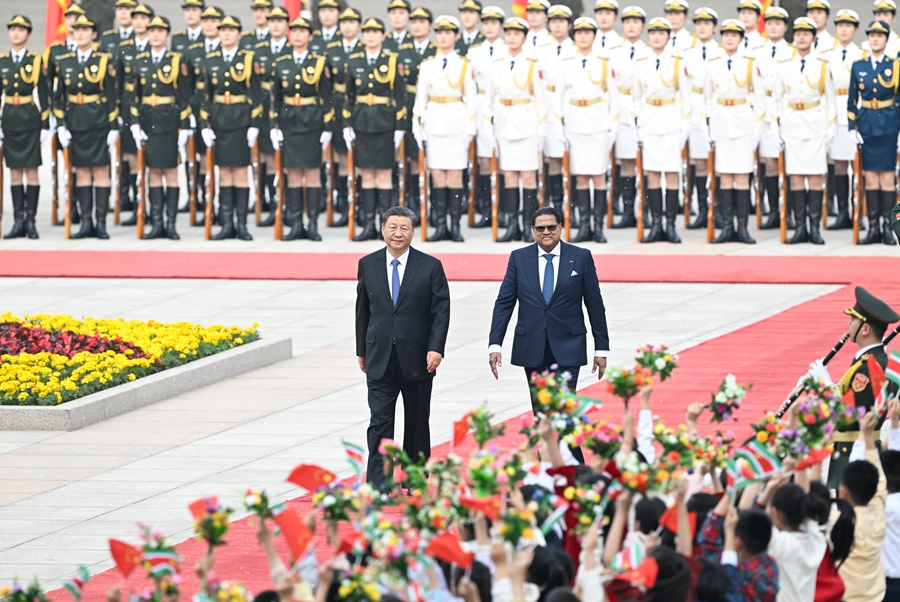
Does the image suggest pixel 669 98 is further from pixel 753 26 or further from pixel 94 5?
pixel 94 5

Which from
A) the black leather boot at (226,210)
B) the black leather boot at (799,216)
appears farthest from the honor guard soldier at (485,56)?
the black leather boot at (799,216)

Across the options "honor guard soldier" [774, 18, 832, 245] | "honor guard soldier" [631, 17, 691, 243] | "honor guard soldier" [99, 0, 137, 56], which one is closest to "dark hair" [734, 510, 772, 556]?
"honor guard soldier" [774, 18, 832, 245]

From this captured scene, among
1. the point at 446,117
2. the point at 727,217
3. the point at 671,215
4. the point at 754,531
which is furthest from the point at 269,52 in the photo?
the point at 754,531

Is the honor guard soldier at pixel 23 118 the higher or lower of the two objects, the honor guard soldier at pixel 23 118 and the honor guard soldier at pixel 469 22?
the lower

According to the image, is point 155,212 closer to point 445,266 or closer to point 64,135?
point 64,135

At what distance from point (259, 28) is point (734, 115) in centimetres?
496

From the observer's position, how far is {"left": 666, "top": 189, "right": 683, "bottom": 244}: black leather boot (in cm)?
1564

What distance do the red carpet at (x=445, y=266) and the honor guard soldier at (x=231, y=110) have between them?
39.1 inches

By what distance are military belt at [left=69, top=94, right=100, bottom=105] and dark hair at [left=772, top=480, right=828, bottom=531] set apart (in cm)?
1200

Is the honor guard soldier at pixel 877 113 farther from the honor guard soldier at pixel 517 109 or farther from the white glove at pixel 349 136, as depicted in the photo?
the white glove at pixel 349 136

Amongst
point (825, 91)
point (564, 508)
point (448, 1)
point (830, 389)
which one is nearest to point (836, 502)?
point (830, 389)

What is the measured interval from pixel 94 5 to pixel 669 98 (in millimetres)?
8567

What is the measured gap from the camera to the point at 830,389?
5.79m

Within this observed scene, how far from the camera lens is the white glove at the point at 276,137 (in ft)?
52.5
